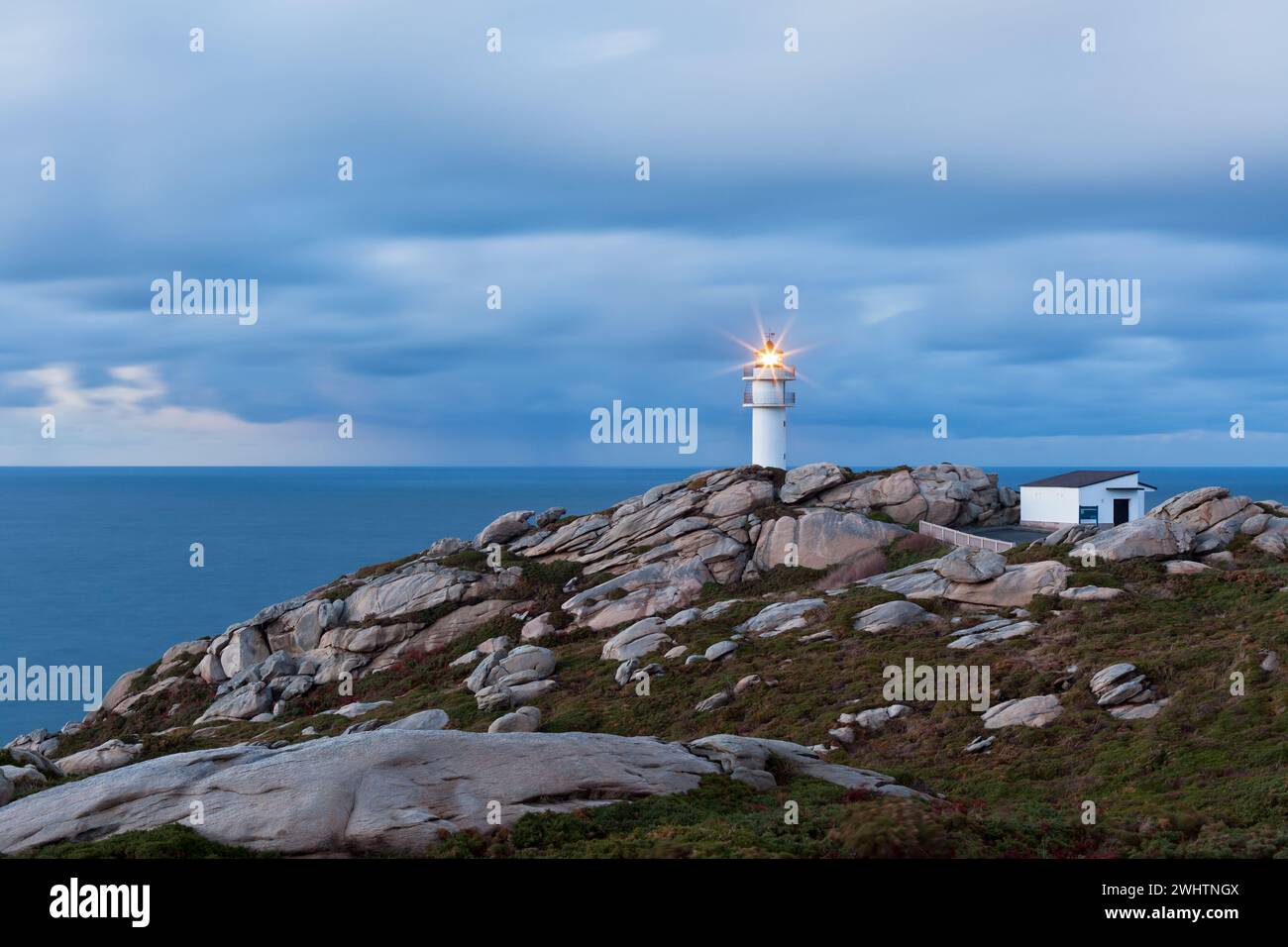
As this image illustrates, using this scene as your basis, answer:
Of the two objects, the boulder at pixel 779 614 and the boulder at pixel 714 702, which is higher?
the boulder at pixel 779 614

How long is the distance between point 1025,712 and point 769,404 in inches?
1551

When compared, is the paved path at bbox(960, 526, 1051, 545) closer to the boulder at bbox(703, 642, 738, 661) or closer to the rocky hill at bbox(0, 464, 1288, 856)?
the rocky hill at bbox(0, 464, 1288, 856)

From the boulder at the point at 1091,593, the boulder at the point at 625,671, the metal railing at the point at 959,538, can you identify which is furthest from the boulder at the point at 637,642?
the boulder at the point at 1091,593

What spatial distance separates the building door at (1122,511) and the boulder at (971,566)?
20.6 m

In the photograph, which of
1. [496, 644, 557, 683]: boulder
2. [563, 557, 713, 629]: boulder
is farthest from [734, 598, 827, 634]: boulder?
[496, 644, 557, 683]: boulder

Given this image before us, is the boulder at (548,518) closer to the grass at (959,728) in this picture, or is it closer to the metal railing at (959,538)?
the grass at (959,728)

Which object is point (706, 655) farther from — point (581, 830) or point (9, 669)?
point (9, 669)

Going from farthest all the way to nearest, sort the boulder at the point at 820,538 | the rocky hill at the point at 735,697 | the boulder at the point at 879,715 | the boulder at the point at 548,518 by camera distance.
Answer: the boulder at the point at 548,518
the boulder at the point at 820,538
the boulder at the point at 879,715
the rocky hill at the point at 735,697

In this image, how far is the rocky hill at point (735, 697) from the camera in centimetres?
1812

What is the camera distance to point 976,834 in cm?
1812

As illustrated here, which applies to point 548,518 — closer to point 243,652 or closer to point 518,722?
point 243,652

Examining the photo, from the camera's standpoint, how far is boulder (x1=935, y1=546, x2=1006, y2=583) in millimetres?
39750
